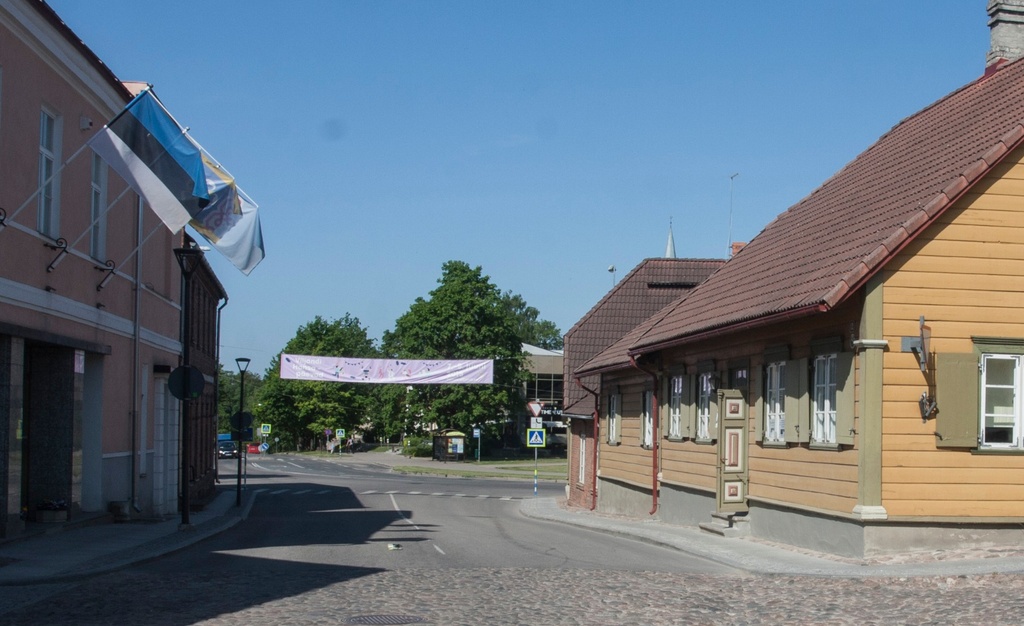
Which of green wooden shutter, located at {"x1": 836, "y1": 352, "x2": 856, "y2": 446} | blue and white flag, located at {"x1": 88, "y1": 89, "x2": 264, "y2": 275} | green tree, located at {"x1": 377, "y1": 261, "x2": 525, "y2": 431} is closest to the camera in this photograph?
green wooden shutter, located at {"x1": 836, "y1": 352, "x2": 856, "y2": 446}

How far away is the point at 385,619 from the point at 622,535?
1196 centimetres

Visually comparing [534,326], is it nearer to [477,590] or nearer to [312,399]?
[312,399]

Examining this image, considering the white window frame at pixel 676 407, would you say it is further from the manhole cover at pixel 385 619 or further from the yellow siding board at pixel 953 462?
the manhole cover at pixel 385 619

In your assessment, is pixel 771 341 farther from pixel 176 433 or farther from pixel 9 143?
pixel 176 433

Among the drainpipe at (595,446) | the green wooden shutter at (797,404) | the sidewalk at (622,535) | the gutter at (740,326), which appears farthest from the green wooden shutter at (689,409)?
the drainpipe at (595,446)

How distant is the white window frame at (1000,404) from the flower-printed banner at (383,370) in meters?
33.9

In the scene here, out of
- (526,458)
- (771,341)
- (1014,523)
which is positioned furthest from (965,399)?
(526,458)

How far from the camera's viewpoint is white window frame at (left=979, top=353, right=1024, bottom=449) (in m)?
15.9

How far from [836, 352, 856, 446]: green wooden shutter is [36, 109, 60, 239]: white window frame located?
12114mm

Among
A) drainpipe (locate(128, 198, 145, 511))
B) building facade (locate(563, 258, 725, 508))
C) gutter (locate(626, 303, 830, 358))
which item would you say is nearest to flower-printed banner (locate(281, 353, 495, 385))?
building facade (locate(563, 258, 725, 508))

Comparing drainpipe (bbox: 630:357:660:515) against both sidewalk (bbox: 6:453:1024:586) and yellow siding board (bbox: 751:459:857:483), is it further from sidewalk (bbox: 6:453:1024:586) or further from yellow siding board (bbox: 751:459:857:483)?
yellow siding board (bbox: 751:459:857:483)

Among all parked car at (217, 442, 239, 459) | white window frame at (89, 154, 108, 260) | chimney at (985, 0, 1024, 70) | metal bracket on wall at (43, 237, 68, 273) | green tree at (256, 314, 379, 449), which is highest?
chimney at (985, 0, 1024, 70)

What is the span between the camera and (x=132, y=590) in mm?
12773

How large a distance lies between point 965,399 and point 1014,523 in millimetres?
1854
